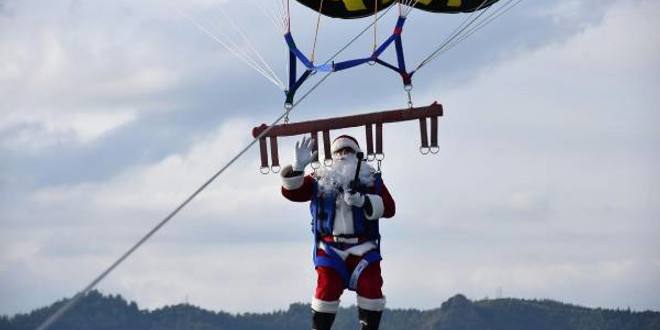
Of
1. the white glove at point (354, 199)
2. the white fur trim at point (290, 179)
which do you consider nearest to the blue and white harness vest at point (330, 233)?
the white glove at point (354, 199)

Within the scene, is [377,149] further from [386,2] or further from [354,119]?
[386,2]

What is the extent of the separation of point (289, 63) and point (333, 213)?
101 inches

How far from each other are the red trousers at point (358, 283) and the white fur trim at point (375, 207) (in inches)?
24.7

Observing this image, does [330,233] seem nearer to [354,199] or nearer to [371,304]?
[354,199]

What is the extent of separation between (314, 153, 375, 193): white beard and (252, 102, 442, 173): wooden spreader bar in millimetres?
162

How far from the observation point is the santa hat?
17473 millimetres

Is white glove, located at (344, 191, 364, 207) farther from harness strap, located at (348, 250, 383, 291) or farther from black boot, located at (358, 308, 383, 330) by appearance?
black boot, located at (358, 308, 383, 330)

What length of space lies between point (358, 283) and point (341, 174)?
5.24ft

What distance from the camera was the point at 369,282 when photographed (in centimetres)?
1670

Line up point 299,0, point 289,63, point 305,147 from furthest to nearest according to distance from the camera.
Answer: point 299,0, point 289,63, point 305,147

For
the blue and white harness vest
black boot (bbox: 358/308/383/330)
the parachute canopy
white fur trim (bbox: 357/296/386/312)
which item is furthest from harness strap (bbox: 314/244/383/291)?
the parachute canopy

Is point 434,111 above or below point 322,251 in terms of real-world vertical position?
above

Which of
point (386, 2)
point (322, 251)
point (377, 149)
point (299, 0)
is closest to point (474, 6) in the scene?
point (386, 2)

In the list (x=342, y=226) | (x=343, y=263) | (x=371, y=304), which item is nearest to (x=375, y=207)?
(x=342, y=226)
